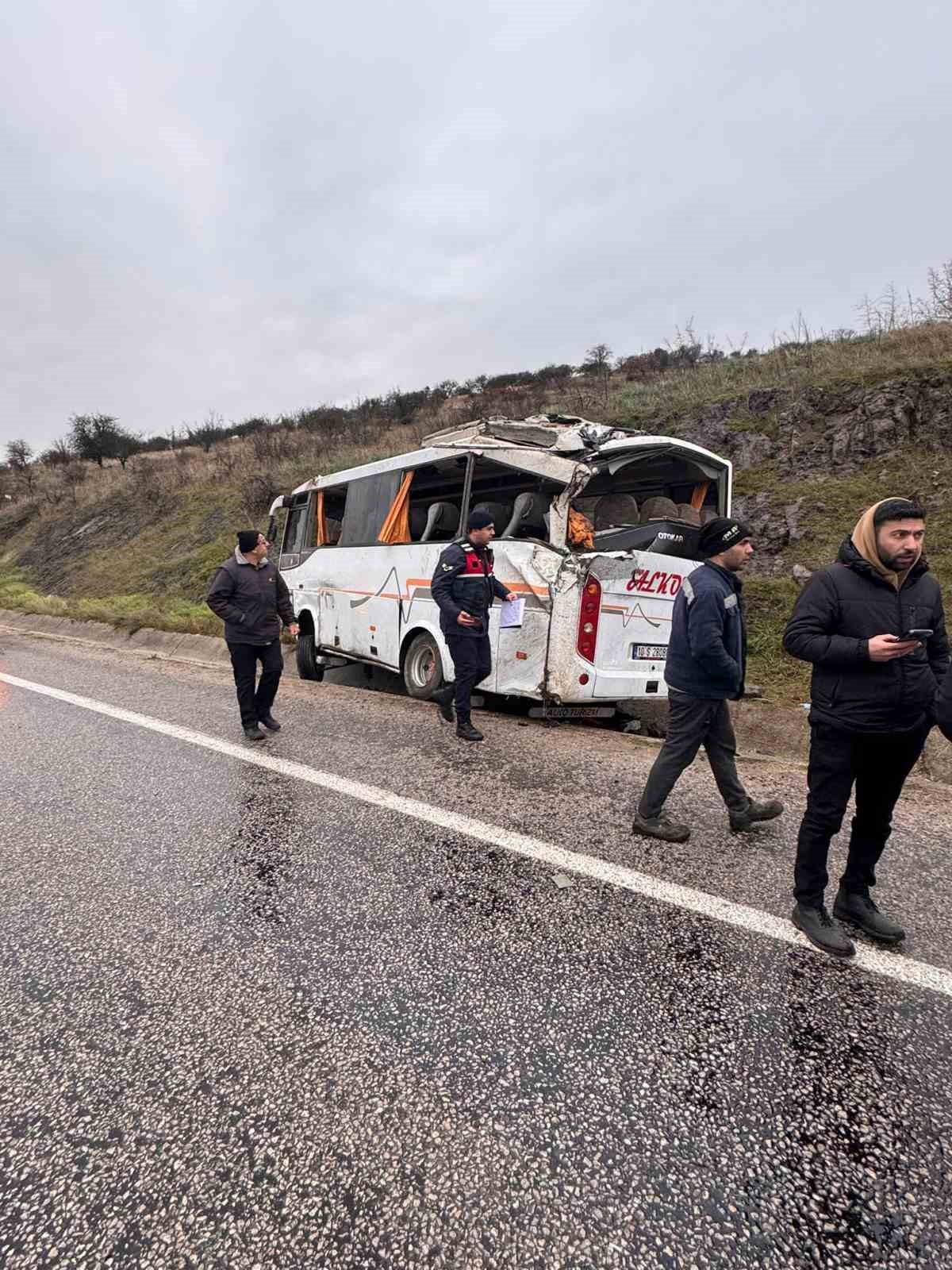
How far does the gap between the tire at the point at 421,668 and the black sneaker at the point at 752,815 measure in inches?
149

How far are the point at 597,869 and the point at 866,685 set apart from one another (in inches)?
60.2

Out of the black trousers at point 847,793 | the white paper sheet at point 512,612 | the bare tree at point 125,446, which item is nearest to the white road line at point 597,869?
the black trousers at point 847,793

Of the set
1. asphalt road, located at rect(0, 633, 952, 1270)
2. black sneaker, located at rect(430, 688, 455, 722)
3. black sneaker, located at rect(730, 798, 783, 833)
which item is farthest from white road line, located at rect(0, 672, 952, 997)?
black sneaker, located at rect(430, 688, 455, 722)

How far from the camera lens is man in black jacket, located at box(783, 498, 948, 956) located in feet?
8.21

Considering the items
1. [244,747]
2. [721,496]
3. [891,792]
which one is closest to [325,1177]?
[891,792]

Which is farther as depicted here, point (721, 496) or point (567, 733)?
point (721, 496)

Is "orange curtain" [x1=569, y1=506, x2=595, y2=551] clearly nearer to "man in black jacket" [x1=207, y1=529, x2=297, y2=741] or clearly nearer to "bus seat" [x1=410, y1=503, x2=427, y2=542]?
"bus seat" [x1=410, y1=503, x2=427, y2=542]

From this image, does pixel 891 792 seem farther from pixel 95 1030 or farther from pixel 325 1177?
pixel 95 1030

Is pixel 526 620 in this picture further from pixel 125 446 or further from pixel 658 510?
pixel 125 446

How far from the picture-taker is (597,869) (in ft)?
10.6

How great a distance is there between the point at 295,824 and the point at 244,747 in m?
1.80

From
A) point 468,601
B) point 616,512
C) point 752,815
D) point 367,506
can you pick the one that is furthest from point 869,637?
point 367,506

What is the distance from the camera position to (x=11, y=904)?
2951mm

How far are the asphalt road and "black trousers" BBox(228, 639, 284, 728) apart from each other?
5.73 feet
